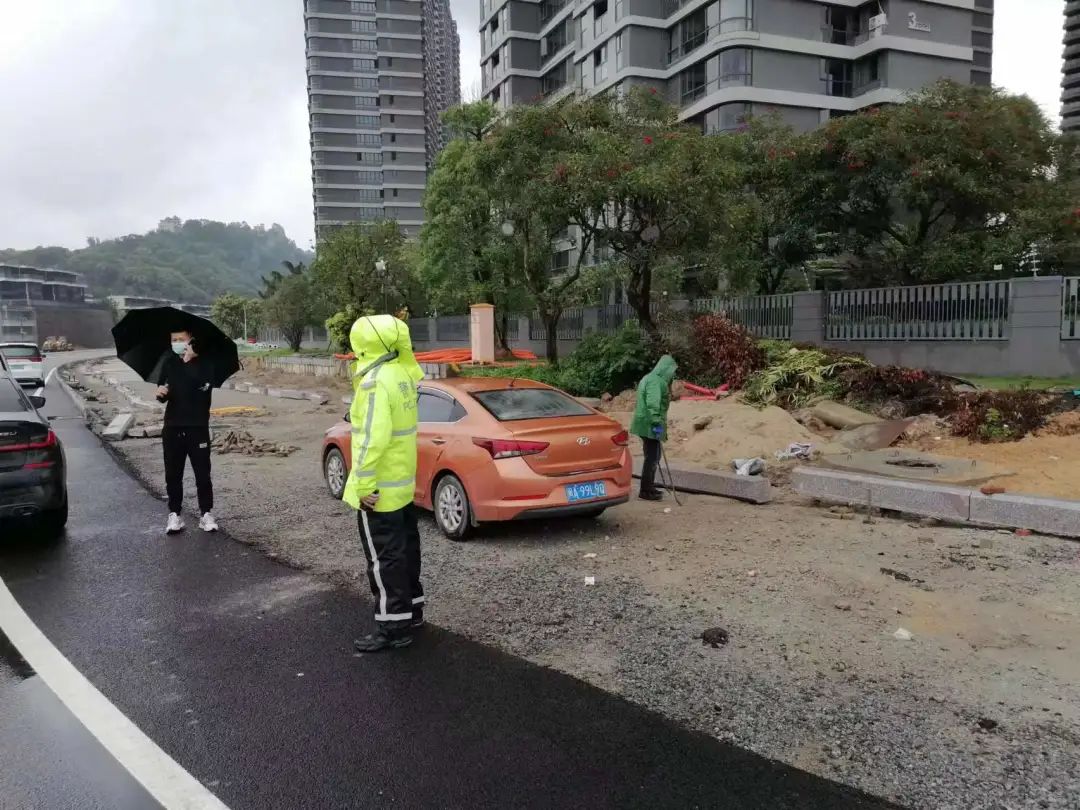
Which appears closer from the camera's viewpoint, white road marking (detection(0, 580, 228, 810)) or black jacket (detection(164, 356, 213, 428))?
white road marking (detection(0, 580, 228, 810))

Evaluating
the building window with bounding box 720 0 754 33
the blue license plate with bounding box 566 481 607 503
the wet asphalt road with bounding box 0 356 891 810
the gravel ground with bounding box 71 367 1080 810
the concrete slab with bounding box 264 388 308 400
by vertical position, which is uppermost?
the building window with bounding box 720 0 754 33

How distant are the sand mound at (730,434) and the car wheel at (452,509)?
405cm

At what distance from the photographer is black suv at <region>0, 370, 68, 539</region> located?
252 inches

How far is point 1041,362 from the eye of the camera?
1312cm

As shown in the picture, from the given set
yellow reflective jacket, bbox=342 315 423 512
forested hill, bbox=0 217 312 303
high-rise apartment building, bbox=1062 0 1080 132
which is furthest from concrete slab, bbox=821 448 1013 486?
forested hill, bbox=0 217 312 303

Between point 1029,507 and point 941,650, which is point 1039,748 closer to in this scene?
point 941,650

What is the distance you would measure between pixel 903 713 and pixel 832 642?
0.85 m

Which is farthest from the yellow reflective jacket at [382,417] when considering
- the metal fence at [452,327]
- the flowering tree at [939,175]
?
the metal fence at [452,327]

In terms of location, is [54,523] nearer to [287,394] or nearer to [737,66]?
[287,394]

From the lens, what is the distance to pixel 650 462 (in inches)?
343

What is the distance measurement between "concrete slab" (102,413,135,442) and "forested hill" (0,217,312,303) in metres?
132

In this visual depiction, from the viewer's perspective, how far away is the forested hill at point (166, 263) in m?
145

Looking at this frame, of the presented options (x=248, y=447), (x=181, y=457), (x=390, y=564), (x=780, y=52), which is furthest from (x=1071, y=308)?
(x=780, y=52)

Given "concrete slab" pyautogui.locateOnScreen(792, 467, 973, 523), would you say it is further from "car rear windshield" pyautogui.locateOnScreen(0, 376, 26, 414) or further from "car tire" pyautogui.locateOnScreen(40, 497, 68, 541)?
"car rear windshield" pyautogui.locateOnScreen(0, 376, 26, 414)
